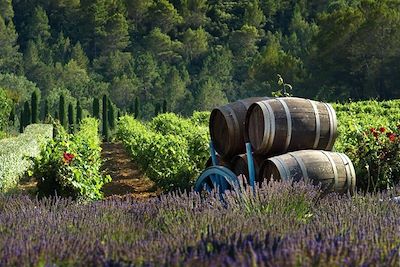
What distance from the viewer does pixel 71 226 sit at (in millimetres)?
3371

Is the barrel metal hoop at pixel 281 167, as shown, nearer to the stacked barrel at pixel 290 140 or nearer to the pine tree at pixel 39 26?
the stacked barrel at pixel 290 140

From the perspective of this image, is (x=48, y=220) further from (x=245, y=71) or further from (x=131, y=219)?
(x=245, y=71)

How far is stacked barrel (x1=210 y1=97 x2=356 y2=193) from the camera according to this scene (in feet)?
18.3

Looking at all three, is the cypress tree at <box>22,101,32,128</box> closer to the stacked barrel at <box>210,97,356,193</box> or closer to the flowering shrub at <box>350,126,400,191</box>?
the flowering shrub at <box>350,126,400,191</box>

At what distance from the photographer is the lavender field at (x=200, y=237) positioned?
2.21 meters

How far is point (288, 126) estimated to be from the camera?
5.87 meters

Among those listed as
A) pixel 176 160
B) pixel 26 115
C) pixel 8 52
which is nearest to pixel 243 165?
pixel 176 160

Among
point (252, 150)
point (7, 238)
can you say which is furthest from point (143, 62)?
point (7, 238)

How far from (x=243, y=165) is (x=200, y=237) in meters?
3.70

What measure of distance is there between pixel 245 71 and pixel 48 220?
179ft

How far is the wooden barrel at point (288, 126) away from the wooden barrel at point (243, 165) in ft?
0.35

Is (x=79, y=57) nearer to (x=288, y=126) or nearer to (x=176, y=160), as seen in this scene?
(x=176, y=160)

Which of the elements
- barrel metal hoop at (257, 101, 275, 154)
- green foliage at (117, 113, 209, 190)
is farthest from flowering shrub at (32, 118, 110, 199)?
barrel metal hoop at (257, 101, 275, 154)

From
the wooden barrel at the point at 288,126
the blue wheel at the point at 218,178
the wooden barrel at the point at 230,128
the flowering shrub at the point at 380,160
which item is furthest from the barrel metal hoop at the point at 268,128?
the flowering shrub at the point at 380,160
